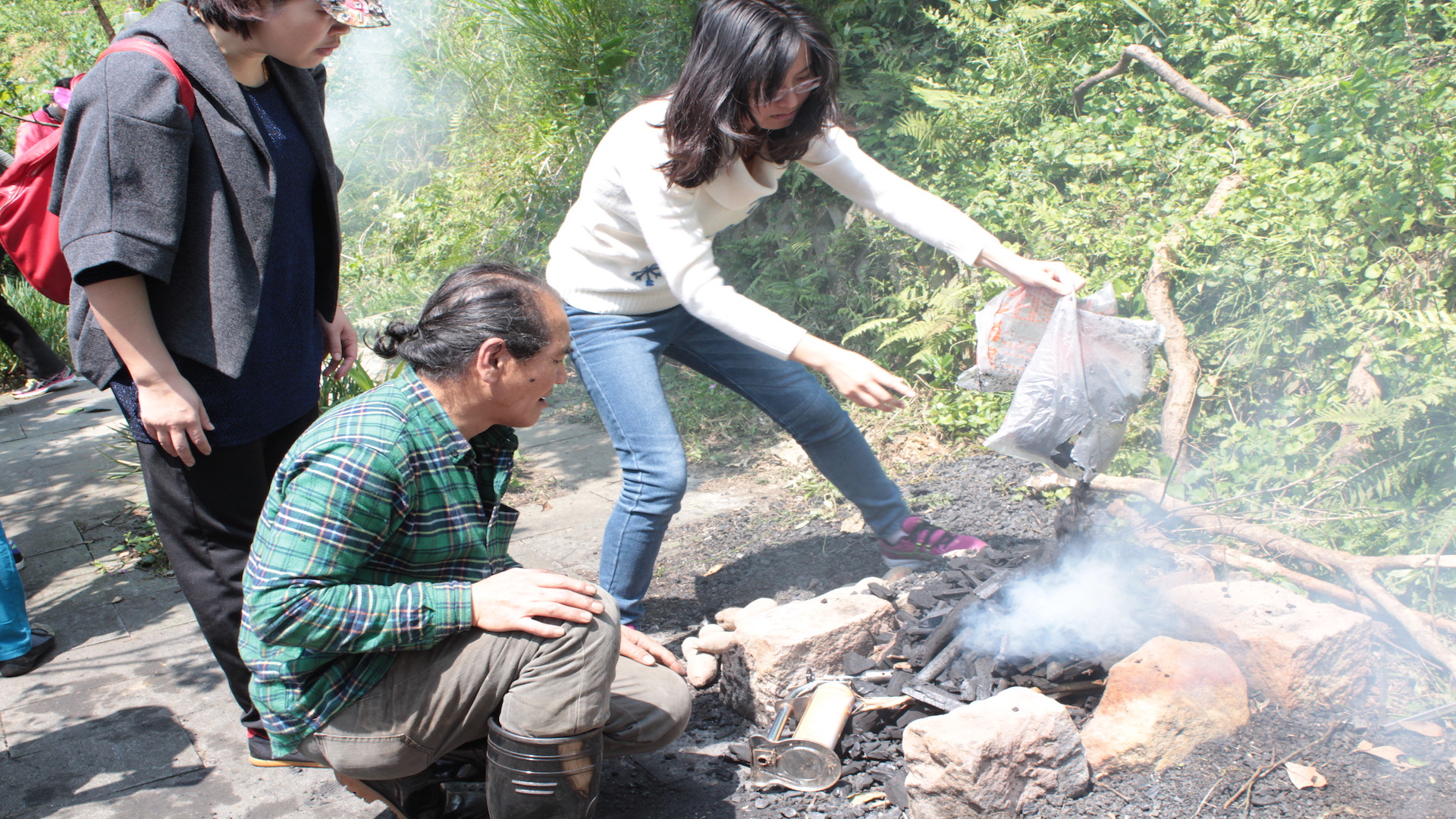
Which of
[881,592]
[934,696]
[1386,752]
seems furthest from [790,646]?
[1386,752]

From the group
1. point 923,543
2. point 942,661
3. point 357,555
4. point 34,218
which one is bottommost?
→ point 923,543

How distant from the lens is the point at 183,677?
3.34 meters

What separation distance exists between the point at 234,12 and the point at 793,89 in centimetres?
136

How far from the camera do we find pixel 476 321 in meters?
1.98

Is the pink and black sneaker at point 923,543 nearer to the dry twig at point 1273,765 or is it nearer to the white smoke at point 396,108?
the dry twig at point 1273,765

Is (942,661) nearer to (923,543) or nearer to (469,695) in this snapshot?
(923,543)

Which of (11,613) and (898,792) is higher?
(898,792)

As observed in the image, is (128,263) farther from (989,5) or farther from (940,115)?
(989,5)

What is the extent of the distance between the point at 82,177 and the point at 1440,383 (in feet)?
13.1

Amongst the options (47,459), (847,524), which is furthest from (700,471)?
(47,459)

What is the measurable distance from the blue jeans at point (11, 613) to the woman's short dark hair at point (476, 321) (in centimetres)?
223

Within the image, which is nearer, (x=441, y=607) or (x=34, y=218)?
(x=441, y=607)

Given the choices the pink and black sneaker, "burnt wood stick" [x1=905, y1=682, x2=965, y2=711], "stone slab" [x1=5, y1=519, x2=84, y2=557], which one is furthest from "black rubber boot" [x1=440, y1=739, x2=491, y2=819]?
"stone slab" [x1=5, y1=519, x2=84, y2=557]

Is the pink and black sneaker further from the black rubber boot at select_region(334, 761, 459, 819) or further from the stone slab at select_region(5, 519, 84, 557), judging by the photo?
the stone slab at select_region(5, 519, 84, 557)
